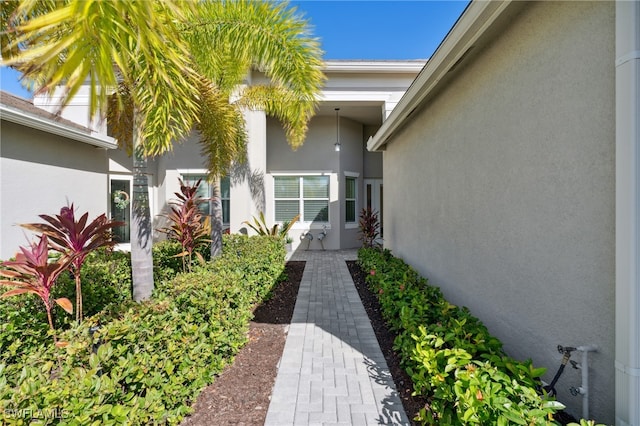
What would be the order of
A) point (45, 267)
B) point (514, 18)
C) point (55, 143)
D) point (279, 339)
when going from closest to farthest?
point (514, 18), point (45, 267), point (279, 339), point (55, 143)

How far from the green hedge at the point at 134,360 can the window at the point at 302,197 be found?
8.63 m

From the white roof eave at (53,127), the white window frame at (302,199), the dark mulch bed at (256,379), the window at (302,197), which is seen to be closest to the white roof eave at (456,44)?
the dark mulch bed at (256,379)

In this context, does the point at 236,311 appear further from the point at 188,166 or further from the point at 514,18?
the point at 188,166

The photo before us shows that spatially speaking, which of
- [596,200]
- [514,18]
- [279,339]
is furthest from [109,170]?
[596,200]

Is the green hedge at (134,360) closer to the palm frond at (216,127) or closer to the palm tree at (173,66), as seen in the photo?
the palm tree at (173,66)

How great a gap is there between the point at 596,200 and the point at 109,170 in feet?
39.4

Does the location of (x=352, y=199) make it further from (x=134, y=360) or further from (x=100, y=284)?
(x=134, y=360)

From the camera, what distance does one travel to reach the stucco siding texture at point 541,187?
1.95 metres

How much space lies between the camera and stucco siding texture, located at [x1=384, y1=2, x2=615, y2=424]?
1952 millimetres

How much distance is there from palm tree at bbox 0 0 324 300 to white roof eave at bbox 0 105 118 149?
1.74 metres

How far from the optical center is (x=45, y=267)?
3.31 meters

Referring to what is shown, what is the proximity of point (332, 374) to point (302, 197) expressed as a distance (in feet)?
32.6

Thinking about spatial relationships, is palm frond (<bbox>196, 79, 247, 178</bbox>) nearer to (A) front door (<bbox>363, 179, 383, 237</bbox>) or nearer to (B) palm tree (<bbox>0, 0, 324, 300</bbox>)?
(B) palm tree (<bbox>0, 0, 324, 300</bbox>)

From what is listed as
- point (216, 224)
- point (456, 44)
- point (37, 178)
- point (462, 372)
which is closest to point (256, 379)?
point (462, 372)
